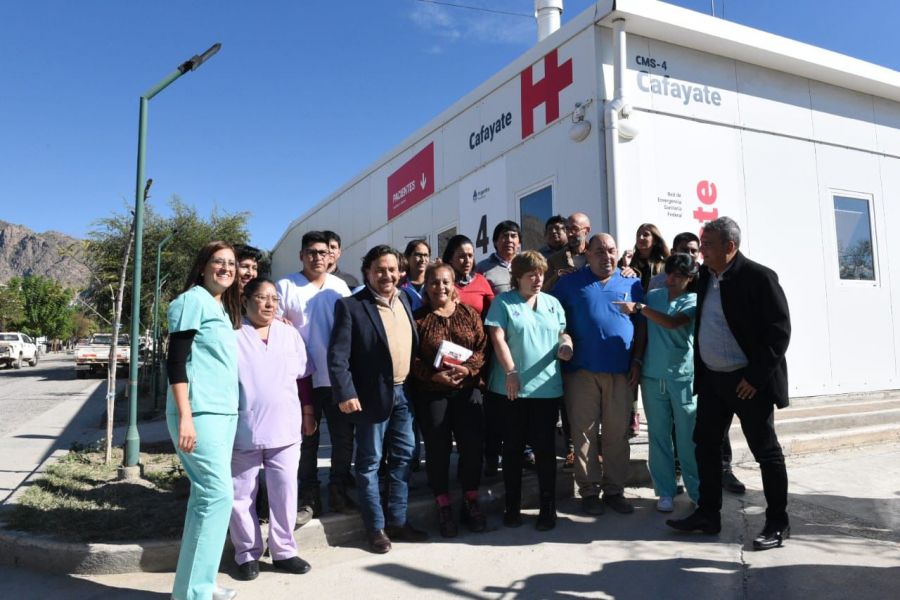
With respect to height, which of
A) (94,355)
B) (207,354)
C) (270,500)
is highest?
(94,355)

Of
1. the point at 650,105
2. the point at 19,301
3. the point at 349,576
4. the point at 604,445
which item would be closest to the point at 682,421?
the point at 604,445

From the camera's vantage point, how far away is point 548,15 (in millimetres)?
9414

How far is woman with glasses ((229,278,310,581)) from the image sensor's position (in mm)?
3254

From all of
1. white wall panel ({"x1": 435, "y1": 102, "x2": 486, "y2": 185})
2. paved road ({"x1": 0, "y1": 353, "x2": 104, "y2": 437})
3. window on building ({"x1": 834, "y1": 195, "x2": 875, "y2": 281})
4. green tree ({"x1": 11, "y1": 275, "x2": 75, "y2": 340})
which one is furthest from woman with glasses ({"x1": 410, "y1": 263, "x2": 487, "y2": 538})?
green tree ({"x1": 11, "y1": 275, "x2": 75, "y2": 340})

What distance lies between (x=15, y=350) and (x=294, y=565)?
102 feet

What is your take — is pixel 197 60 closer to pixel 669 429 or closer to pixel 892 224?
pixel 669 429

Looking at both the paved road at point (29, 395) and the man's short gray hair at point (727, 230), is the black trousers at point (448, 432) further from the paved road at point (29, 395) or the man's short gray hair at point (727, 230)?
the paved road at point (29, 395)

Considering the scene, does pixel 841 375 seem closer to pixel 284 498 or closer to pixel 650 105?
pixel 650 105

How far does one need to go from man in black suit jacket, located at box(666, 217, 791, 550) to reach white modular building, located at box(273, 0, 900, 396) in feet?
8.39

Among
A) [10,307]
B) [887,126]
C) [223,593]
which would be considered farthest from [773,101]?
[10,307]

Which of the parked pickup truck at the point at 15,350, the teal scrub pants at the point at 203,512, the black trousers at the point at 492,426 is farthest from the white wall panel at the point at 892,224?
the parked pickup truck at the point at 15,350

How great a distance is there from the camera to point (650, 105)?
6.68 meters

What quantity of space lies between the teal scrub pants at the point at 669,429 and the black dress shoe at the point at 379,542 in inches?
75.3

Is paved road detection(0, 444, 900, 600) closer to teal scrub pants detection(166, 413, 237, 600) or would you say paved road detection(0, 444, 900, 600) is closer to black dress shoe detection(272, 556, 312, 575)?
black dress shoe detection(272, 556, 312, 575)
